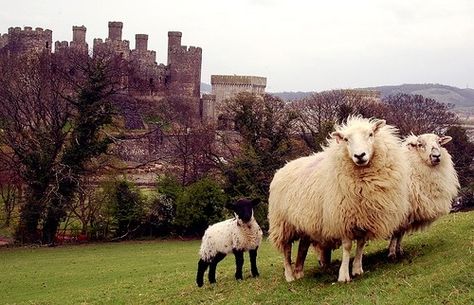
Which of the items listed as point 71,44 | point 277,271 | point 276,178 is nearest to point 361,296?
point 276,178

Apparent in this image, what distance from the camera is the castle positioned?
75312 millimetres

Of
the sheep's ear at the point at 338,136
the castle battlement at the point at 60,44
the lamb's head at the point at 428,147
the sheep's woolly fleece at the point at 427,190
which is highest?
the castle battlement at the point at 60,44

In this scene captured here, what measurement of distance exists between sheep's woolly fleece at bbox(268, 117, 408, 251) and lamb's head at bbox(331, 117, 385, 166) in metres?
0.04

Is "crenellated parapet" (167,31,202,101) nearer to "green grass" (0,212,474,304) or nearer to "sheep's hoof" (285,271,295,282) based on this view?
"green grass" (0,212,474,304)

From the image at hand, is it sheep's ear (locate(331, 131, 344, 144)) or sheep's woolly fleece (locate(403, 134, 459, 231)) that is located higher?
sheep's ear (locate(331, 131, 344, 144))

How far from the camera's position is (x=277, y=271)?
14.8 metres

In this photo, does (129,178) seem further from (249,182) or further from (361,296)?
(361,296)

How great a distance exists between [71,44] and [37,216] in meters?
39.9

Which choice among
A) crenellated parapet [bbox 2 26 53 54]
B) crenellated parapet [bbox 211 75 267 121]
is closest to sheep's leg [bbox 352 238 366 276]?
crenellated parapet [bbox 2 26 53 54]

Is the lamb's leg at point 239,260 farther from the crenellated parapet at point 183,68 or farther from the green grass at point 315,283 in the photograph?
the crenellated parapet at point 183,68

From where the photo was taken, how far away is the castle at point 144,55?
247 feet

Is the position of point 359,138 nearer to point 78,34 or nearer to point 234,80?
point 78,34

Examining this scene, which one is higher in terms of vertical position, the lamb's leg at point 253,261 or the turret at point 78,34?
the turret at point 78,34

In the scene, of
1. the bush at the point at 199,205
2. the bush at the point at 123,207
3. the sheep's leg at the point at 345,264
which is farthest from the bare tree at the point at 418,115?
the sheep's leg at the point at 345,264
